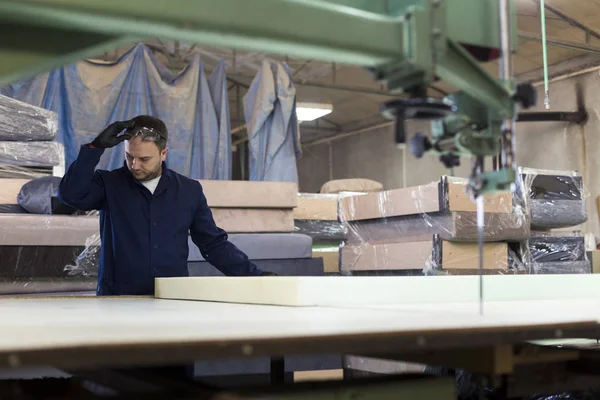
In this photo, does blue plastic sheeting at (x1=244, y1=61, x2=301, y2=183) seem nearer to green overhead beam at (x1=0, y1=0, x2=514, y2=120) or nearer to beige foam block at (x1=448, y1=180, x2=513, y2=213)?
beige foam block at (x1=448, y1=180, x2=513, y2=213)

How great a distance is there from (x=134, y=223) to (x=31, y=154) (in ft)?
4.23

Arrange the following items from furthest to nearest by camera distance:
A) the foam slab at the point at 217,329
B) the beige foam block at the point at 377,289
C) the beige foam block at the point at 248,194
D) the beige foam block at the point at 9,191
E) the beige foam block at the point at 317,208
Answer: the beige foam block at the point at 317,208, the beige foam block at the point at 248,194, the beige foam block at the point at 9,191, the beige foam block at the point at 377,289, the foam slab at the point at 217,329

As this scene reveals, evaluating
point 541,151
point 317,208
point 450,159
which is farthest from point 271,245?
point 541,151

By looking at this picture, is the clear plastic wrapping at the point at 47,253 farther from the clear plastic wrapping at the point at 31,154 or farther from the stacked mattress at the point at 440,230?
the stacked mattress at the point at 440,230

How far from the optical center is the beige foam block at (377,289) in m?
1.62

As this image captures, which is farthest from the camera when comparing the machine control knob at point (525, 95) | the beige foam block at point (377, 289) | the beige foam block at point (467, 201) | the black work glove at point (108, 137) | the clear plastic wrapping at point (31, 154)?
the beige foam block at point (467, 201)

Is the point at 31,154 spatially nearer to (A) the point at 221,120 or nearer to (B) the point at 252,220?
(B) the point at 252,220

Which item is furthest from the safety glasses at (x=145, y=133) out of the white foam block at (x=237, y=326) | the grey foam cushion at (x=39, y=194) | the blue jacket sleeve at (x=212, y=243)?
the white foam block at (x=237, y=326)

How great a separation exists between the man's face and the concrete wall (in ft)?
18.8

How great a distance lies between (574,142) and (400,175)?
317 centimetres

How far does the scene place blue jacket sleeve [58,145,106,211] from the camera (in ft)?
8.70

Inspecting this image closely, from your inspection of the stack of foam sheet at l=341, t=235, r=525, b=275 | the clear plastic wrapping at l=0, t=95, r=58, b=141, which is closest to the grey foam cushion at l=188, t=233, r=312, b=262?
the stack of foam sheet at l=341, t=235, r=525, b=275

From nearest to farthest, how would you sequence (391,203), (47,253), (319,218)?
1. (47,253)
2. (391,203)
3. (319,218)

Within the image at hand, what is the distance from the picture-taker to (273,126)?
17.4 feet
